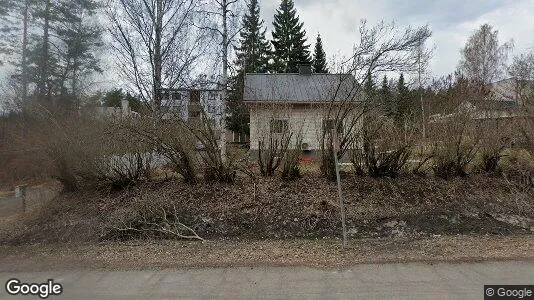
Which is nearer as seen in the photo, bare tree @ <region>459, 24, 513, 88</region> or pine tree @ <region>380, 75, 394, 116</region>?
pine tree @ <region>380, 75, 394, 116</region>

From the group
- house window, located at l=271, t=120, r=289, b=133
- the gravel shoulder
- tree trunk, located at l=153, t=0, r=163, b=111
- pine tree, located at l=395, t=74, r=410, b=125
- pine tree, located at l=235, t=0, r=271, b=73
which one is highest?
pine tree, located at l=235, t=0, r=271, b=73

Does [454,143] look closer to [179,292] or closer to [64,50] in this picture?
[179,292]


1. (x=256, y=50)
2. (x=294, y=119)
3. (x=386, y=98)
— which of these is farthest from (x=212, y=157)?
(x=256, y=50)

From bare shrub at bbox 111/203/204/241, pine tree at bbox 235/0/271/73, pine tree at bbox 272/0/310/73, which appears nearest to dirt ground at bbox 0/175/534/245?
bare shrub at bbox 111/203/204/241

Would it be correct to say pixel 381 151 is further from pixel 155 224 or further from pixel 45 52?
pixel 45 52

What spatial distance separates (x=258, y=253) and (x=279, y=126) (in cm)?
430

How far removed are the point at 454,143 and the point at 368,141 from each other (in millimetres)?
2751

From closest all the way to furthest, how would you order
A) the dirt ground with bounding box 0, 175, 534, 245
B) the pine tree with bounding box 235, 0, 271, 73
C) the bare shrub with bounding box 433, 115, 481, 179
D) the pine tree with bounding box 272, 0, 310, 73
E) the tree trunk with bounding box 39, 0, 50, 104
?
the dirt ground with bounding box 0, 175, 534, 245 → the bare shrub with bounding box 433, 115, 481, 179 → the tree trunk with bounding box 39, 0, 50, 104 → the pine tree with bounding box 235, 0, 271, 73 → the pine tree with bounding box 272, 0, 310, 73

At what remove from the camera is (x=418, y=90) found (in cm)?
1121

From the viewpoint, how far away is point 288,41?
137 ft

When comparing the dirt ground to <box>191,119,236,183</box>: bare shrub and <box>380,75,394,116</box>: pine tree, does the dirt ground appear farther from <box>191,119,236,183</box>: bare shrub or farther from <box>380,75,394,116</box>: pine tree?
<box>380,75,394,116</box>: pine tree

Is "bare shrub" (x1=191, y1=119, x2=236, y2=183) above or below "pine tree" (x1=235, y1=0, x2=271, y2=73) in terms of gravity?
below

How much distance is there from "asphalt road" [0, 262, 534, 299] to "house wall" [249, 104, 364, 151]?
4.99 m

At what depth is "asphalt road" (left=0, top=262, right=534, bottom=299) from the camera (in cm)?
405
